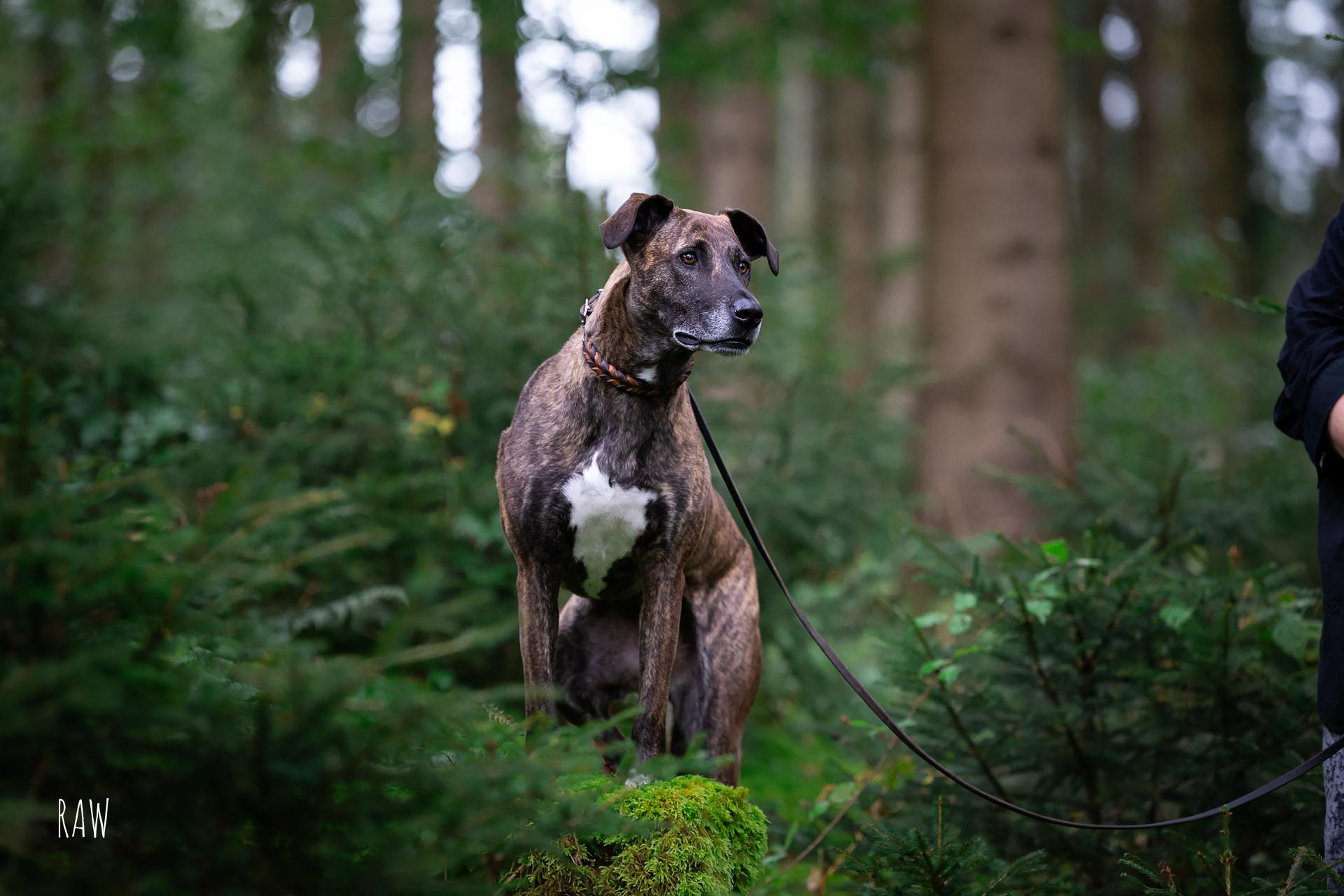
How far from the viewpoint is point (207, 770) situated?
6.40 ft

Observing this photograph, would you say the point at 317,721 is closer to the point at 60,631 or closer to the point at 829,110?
the point at 60,631

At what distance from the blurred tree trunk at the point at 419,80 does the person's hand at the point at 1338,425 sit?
10.4 metres

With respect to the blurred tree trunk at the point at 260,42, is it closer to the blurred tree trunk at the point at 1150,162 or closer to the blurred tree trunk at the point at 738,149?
the blurred tree trunk at the point at 738,149

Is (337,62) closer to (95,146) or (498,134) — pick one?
(498,134)

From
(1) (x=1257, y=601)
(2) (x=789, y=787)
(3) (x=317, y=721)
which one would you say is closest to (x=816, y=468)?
(2) (x=789, y=787)

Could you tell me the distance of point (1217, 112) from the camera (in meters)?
17.4

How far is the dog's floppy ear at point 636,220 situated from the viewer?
11.0 feet

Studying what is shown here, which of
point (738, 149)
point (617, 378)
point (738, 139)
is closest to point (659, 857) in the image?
point (617, 378)

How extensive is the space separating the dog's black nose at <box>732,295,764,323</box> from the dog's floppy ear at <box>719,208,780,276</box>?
1.30 ft

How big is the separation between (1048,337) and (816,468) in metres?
2.82

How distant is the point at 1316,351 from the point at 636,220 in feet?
7.20

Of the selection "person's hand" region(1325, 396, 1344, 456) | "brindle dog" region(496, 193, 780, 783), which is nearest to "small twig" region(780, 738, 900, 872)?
"brindle dog" region(496, 193, 780, 783)

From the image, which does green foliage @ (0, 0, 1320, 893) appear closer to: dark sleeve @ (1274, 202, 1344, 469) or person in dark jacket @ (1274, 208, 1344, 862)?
person in dark jacket @ (1274, 208, 1344, 862)

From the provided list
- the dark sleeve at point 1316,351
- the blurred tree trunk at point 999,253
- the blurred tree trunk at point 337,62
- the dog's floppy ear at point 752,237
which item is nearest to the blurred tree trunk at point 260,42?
the blurred tree trunk at point 337,62
